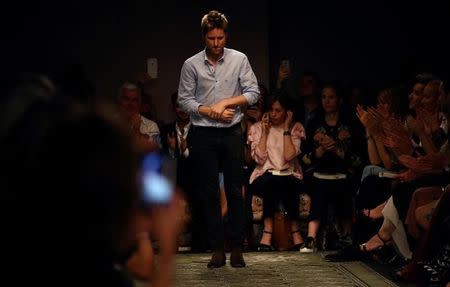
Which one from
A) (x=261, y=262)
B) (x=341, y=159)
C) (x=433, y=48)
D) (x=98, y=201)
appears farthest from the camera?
(x=433, y=48)

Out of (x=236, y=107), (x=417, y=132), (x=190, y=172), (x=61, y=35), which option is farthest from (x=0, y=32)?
(x=417, y=132)

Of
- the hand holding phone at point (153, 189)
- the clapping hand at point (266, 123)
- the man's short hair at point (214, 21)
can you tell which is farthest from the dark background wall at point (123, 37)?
the hand holding phone at point (153, 189)

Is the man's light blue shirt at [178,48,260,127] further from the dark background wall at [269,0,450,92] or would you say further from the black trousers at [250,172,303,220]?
the dark background wall at [269,0,450,92]

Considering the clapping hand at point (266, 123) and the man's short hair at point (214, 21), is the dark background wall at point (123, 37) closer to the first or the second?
the clapping hand at point (266, 123)

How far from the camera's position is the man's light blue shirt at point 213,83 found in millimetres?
5598

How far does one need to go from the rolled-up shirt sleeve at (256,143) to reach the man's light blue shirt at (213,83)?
1.17 meters

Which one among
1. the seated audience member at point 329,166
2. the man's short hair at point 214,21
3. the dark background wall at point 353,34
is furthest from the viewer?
the dark background wall at point 353,34

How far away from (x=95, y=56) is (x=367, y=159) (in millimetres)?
2883

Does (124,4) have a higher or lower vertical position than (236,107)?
higher

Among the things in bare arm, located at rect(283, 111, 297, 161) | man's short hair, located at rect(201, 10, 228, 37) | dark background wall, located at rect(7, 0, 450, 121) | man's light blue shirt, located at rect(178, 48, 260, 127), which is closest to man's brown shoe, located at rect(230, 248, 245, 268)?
man's light blue shirt, located at rect(178, 48, 260, 127)

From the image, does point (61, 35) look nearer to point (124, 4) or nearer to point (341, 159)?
point (124, 4)

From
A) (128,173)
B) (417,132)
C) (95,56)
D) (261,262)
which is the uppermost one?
(95,56)

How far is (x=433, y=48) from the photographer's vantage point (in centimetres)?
824

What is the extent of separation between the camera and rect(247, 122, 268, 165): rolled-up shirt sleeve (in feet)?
22.2
